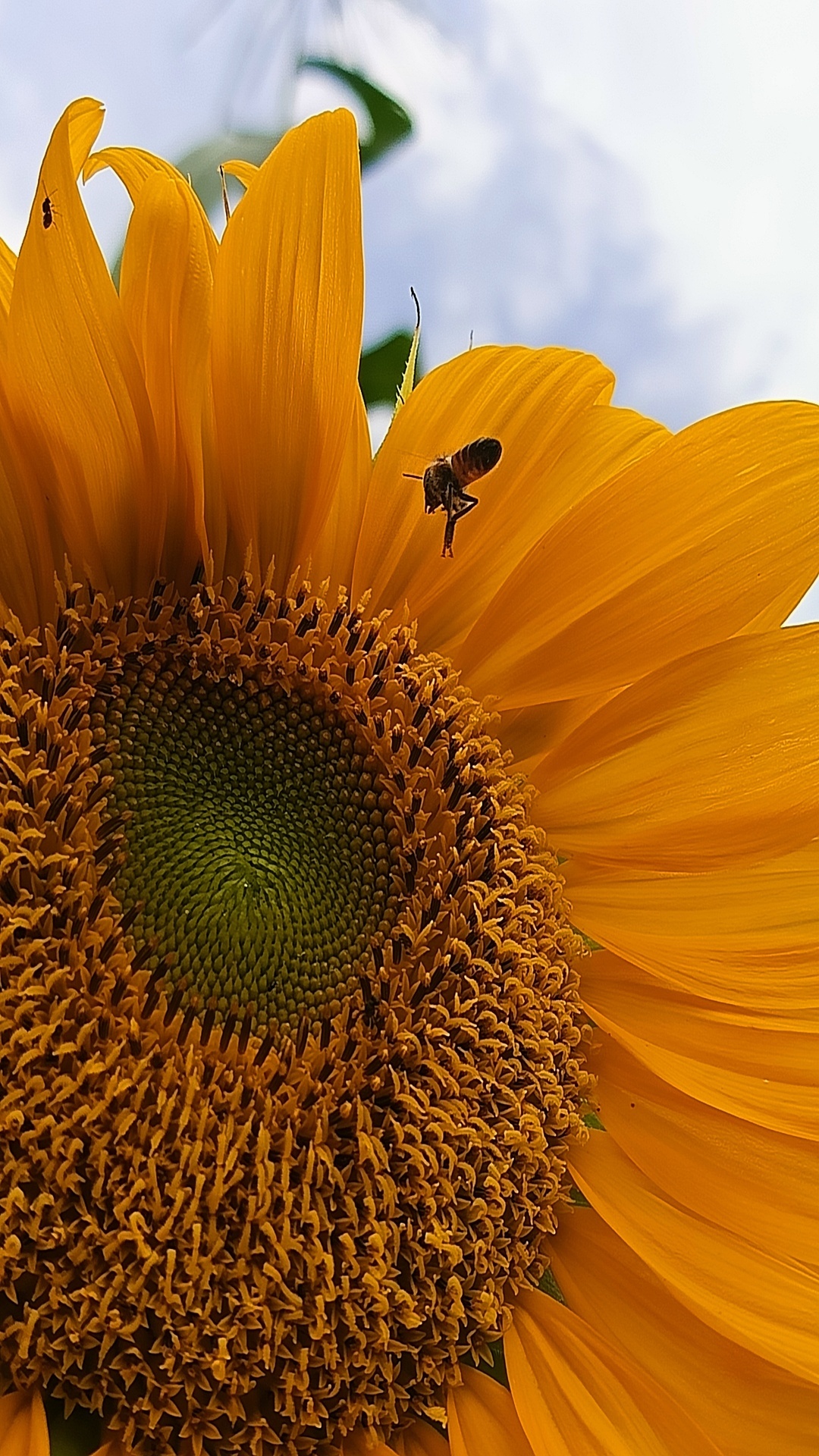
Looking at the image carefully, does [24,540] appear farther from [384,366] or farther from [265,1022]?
[384,366]

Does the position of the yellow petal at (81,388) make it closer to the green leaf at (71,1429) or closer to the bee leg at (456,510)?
the bee leg at (456,510)

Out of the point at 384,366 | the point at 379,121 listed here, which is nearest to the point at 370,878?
the point at 384,366

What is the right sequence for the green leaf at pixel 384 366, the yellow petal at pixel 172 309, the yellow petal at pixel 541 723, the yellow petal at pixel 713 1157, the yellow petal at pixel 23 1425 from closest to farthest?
the yellow petal at pixel 23 1425 → the yellow petal at pixel 172 309 → the yellow petal at pixel 713 1157 → the yellow petal at pixel 541 723 → the green leaf at pixel 384 366

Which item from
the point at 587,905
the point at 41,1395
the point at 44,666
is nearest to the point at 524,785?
the point at 587,905

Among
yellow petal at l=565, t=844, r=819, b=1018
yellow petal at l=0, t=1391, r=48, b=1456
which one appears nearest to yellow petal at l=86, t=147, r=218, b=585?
yellow petal at l=565, t=844, r=819, b=1018

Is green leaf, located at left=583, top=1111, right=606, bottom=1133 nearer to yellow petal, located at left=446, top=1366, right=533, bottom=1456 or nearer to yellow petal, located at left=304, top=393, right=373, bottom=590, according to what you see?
yellow petal, located at left=446, top=1366, right=533, bottom=1456

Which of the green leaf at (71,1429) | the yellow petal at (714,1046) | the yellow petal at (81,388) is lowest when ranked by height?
the green leaf at (71,1429)

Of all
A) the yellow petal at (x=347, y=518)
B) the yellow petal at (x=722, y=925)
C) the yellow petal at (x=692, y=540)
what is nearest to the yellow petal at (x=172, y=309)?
the yellow petal at (x=347, y=518)
